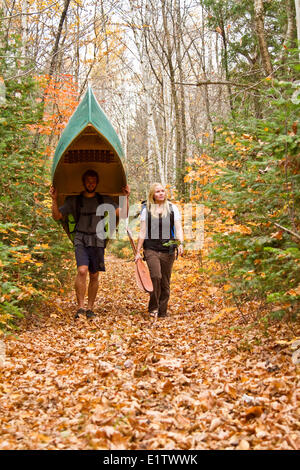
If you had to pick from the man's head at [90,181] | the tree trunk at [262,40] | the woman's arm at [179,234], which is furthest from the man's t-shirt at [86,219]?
the tree trunk at [262,40]

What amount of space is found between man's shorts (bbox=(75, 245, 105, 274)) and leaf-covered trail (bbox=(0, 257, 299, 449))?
93cm

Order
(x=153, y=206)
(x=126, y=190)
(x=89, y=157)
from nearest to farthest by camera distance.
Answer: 1. (x=153, y=206)
2. (x=126, y=190)
3. (x=89, y=157)

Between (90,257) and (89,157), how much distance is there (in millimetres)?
2323

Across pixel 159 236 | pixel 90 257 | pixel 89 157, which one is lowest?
pixel 90 257

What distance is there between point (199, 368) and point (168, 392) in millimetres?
591

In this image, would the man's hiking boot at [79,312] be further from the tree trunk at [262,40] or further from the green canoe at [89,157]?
the tree trunk at [262,40]

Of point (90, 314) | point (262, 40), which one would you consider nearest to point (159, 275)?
point (90, 314)

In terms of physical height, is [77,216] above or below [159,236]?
above

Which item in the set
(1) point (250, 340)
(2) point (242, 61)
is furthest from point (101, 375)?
(2) point (242, 61)

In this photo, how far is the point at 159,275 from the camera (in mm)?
6328

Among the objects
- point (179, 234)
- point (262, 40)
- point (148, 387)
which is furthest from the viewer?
point (262, 40)

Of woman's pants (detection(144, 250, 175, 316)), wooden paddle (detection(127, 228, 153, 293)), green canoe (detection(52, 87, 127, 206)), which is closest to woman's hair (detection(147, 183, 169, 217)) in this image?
woman's pants (detection(144, 250, 175, 316))

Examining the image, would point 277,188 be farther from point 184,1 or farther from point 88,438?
point 184,1

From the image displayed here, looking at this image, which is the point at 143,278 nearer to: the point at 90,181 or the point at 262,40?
the point at 90,181
